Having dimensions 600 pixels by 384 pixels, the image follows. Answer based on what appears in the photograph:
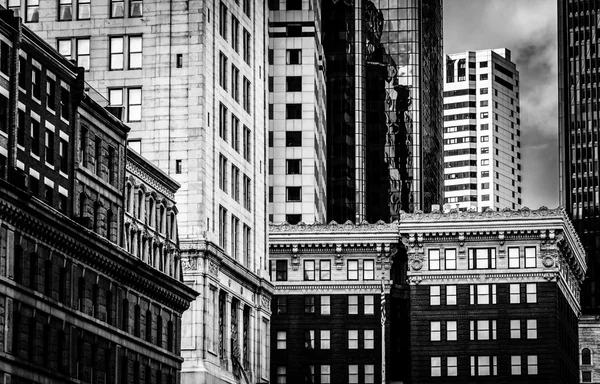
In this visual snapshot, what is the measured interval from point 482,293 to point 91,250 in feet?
312

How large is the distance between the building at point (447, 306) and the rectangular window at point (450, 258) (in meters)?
0.11

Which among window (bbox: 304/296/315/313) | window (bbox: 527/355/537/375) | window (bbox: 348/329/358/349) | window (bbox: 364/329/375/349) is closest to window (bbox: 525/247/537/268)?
window (bbox: 527/355/537/375)

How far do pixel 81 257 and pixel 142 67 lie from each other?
41121 mm

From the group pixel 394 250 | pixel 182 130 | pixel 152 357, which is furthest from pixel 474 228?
pixel 152 357

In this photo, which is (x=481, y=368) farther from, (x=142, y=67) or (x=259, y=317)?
(x=142, y=67)

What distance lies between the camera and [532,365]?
190375 millimetres

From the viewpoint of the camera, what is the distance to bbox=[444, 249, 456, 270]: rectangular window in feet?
640

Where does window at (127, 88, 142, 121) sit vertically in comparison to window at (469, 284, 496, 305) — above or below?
above

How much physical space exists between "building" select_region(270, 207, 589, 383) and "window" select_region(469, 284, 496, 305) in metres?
0.11

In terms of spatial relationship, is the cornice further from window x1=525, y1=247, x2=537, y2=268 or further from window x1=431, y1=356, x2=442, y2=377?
window x1=525, y1=247, x2=537, y2=268

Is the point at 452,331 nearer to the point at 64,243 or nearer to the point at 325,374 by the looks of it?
the point at 325,374

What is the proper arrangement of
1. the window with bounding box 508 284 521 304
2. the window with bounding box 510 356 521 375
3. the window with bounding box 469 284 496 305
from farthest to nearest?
the window with bounding box 469 284 496 305
the window with bounding box 508 284 521 304
the window with bounding box 510 356 521 375

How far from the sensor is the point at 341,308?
199500 millimetres

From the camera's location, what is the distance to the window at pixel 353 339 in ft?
651
